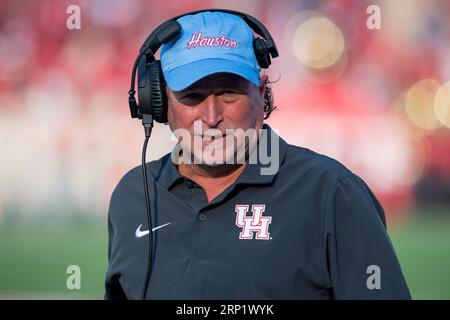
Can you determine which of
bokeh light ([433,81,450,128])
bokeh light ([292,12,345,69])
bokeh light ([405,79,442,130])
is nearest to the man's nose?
bokeh light ([292,12,345,69])

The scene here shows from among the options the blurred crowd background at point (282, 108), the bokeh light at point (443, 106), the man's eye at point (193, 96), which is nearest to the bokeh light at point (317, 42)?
the blurred crowd background at point (282, 108)

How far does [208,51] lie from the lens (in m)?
1.69

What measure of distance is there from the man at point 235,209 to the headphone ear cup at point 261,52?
21 mm

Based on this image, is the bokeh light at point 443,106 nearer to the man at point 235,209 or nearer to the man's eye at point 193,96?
the man at point 235,209

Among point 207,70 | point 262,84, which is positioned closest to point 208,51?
point 207,70

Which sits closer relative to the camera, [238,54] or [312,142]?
[238,54]

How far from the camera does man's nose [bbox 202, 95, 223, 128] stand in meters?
1.64

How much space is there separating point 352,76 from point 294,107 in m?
0.48

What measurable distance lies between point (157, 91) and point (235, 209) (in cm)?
36
